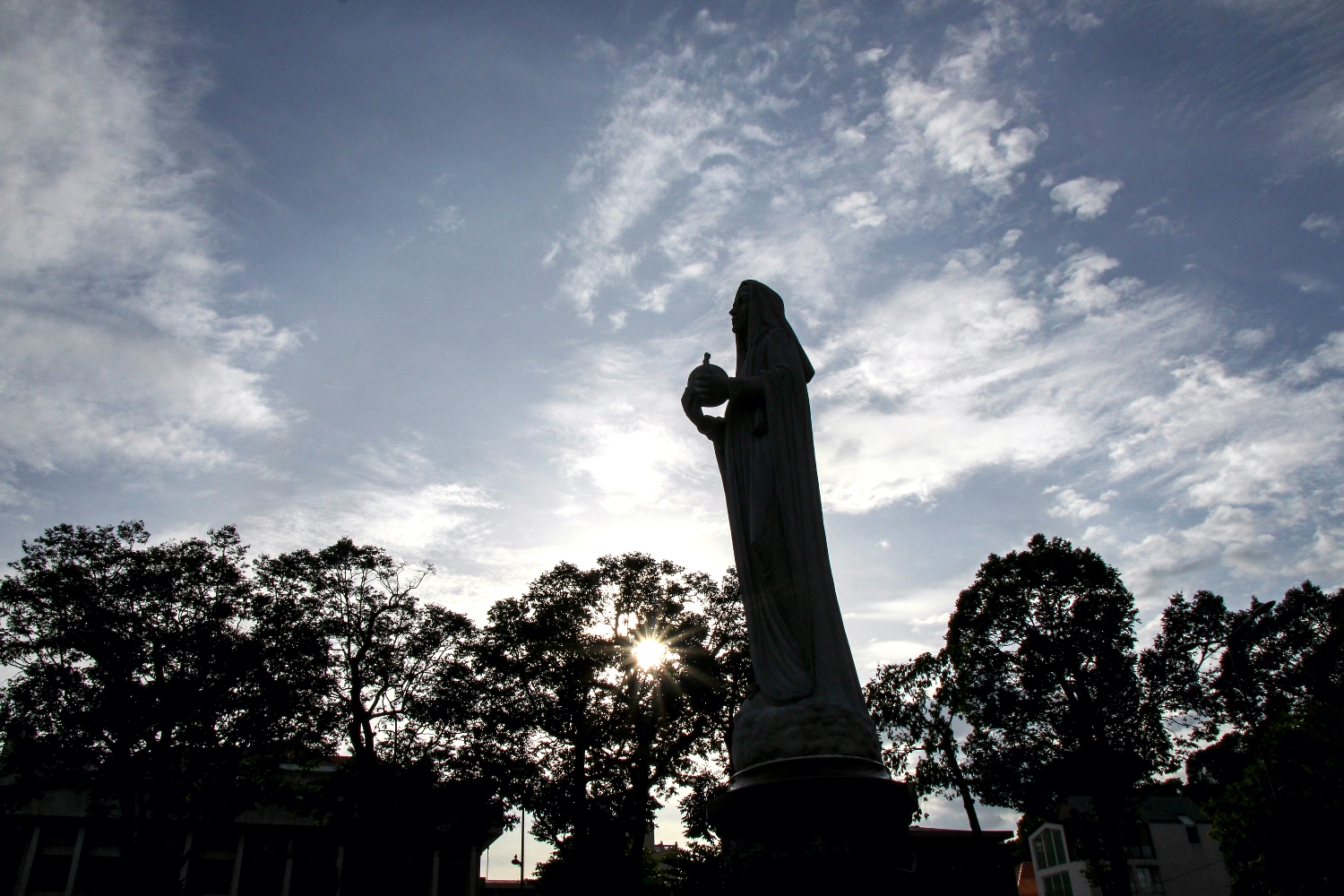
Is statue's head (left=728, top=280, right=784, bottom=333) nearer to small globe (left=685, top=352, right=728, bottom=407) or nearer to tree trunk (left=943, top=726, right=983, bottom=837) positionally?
small globe (left=685, top=352, right=728, bottom=407)

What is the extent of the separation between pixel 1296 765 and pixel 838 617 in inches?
825

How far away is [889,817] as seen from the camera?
4.04 meters

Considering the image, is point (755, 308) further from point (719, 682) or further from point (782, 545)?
point (719, 682)

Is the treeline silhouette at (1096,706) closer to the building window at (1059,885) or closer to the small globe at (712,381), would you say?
the building window at (1059,885)

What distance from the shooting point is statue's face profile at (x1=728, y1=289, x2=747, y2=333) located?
6.41 m

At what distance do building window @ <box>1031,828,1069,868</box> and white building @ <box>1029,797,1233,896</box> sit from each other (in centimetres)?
4

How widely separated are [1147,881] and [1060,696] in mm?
19780

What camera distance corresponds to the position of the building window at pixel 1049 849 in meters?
38.2

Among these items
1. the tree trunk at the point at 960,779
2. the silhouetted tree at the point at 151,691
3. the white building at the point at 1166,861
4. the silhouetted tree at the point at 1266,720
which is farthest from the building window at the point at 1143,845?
the silhouetted tree at the point at 151,691

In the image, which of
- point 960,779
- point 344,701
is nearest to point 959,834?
point 960,779

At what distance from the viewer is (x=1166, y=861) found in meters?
35.9

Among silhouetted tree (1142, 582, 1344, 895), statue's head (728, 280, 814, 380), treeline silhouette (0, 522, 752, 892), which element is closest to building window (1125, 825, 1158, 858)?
silhouetted tree (1142, 582, 1344, 895)

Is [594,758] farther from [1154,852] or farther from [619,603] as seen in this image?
[1154,852]

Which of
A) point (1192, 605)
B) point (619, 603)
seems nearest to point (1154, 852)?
point (1192, 605)
